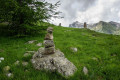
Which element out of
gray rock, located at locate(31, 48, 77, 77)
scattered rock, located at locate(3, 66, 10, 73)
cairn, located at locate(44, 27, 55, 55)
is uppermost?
cairn, located at locate(44, 27, 55, 55)

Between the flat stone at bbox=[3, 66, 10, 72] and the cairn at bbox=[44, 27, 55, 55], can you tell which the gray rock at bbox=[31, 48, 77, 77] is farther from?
the flat stone at bbox=[3, 66, 10, 72]

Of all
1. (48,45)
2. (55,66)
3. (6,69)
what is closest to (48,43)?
(48,45)

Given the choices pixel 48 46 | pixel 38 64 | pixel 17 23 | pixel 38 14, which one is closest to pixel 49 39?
pixel 48 46

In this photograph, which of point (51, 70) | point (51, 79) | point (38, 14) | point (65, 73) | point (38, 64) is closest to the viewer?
point (51, 79)

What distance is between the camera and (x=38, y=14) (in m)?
9.73

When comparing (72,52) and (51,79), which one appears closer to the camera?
(51,79)

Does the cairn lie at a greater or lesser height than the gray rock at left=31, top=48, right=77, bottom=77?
greater

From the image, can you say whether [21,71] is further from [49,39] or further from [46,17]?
[46,17]

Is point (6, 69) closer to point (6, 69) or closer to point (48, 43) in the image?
point (6, 69)

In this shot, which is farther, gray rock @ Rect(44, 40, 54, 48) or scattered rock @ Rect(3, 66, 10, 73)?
gray rock @ Rect(44, 40, 54, 48)

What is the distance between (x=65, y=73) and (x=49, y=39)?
244 cm

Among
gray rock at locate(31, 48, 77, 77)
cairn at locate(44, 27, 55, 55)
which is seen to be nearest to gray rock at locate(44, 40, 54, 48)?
cairn at locate(44, 27, 55, 55)

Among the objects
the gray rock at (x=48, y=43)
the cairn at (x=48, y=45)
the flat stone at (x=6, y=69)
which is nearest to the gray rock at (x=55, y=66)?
the cairn at (x=48, y=45)

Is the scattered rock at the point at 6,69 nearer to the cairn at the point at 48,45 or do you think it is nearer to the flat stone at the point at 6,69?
the flat stone at the point at 6,69
